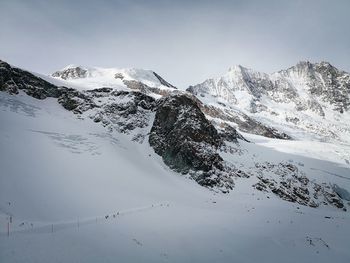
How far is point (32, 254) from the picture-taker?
1297 centimetres

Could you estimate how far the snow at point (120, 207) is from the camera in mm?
16219

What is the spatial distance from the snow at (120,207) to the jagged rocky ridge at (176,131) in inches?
75.3

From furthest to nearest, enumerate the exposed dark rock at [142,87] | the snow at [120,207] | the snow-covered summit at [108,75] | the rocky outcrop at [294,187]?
1. the snow-covered summit at [108,75]
2. the exposed dark rock at [142,87]
3. the rocky outcrop at [294,187]
4. the snow at [120,207]

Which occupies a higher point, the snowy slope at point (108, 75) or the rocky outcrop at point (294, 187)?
the snowy slope at point (108, 75)

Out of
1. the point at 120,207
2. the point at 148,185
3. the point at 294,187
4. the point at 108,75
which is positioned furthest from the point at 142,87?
the point at 120,207

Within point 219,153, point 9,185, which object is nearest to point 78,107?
point 219,153

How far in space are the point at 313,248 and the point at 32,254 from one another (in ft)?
54.2

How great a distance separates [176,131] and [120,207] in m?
23.8

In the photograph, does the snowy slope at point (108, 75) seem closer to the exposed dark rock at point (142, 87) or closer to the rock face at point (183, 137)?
the exposed dark rock at point (142, 87)

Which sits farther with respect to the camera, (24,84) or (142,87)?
(142,87)

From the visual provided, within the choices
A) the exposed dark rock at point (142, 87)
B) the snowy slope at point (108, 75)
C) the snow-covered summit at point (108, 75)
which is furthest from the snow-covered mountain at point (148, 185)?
the snow-covered summit at point (108, 75)

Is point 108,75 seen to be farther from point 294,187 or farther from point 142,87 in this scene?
point 294,187

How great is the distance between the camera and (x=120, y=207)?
27.3 m

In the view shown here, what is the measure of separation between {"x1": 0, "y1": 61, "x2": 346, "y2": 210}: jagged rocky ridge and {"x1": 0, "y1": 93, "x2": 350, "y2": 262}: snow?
1.91 m
